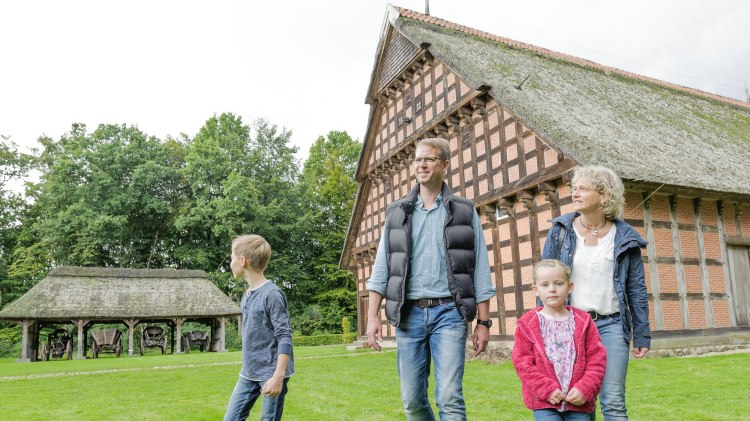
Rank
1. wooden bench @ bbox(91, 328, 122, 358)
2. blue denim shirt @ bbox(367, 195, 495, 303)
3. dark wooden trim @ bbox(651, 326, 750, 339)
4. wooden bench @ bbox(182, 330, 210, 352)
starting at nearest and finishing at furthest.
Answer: blue denim shirt @ bbox(367, 195, 495, 303), dark wooden trim @ bbox(651, 326, 750, 339), wooden bench @ bbox(91, 328, 122, 358), wooden bench @ bbox(182, 330, 210, 352)

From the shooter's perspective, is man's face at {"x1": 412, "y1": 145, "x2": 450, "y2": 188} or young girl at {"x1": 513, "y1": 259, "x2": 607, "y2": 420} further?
man's face at {"x1": 412, "y1": 145, "x2": 450, "y2": 188}

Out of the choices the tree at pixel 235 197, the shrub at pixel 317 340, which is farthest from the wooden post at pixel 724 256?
the tree at pixel 235 197

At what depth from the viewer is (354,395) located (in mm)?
7816

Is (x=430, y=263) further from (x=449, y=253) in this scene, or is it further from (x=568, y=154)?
(x=568, y=154)

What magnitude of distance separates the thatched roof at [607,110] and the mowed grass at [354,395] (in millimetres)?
4101

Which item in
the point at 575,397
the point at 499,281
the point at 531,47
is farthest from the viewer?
the point at 531,47

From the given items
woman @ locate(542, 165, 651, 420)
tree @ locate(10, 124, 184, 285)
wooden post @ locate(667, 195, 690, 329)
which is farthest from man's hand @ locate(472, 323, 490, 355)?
tree @ locate(10, 124, 184, 285)

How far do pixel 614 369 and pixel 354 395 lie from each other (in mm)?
4970

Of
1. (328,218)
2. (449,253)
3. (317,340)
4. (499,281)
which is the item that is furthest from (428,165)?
(328,218)

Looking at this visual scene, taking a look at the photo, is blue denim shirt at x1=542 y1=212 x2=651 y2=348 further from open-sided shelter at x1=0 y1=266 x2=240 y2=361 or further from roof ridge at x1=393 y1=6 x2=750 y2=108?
open-sided shelter at x1=0 y1=266 x2=240 y2=361

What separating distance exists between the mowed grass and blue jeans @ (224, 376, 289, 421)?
2642 mm

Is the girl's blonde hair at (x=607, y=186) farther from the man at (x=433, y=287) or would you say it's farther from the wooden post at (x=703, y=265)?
the wooden post at (x=703, y=265)

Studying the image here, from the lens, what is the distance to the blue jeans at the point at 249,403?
11.7 ft

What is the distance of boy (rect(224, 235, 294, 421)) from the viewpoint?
11.7ft
